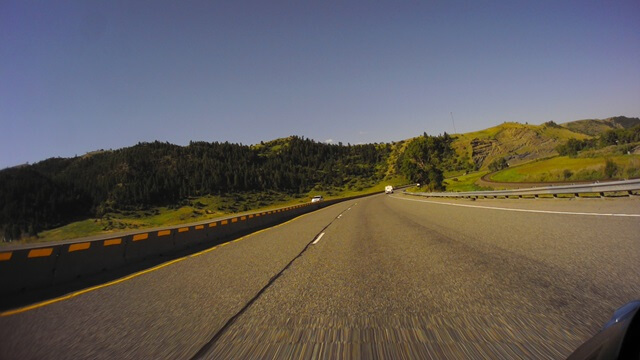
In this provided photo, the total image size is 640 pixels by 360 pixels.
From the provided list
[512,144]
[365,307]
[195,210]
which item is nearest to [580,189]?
[365,307]

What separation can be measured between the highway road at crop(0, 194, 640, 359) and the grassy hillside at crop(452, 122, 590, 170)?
15338 cm

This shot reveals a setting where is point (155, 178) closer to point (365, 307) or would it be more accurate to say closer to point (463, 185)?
point (463, 185)

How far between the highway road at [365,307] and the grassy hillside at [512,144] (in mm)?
→ 153376

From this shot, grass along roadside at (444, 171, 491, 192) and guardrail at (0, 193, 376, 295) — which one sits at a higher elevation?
guardrail at (0, 193, 376, 295)

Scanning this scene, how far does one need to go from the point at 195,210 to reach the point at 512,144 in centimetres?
14492

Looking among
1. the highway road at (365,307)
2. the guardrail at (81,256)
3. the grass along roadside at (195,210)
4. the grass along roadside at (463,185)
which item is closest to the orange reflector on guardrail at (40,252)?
the guardrail at (81,256)

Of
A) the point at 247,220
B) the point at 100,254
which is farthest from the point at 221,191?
the point at 100,254

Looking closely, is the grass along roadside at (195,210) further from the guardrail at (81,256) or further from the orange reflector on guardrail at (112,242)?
the orange reflector on guardrail at (112,242)

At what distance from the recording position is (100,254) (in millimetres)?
9969

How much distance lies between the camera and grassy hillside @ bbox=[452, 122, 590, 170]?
15362 centimetres

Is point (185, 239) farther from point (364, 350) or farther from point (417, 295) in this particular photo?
point (364, 350)

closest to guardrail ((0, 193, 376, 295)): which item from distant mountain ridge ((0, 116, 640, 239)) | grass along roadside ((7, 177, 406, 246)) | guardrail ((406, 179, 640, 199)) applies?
guardrail ((406, 179, 640, 199))

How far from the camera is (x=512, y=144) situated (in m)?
178

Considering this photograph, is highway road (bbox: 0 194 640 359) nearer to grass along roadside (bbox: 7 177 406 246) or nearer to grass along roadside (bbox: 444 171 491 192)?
grass along roadside (bbox: 444 171 491 192)
